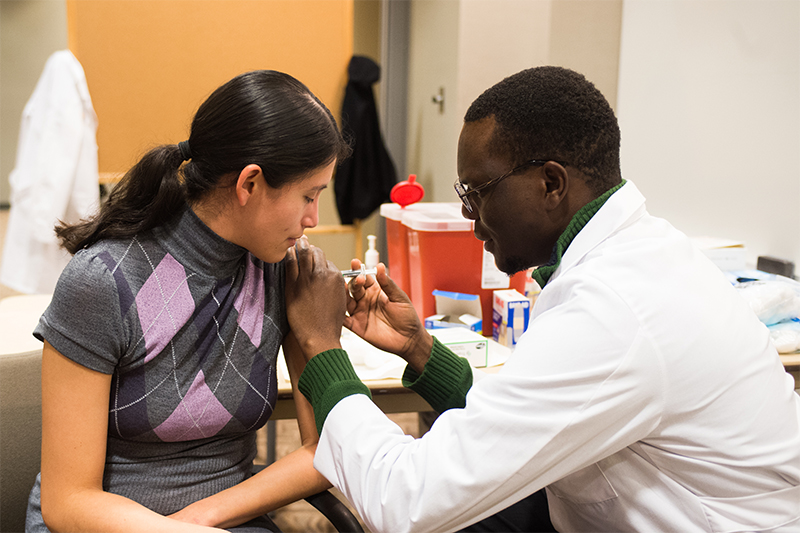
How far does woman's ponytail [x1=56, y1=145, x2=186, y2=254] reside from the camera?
980mm

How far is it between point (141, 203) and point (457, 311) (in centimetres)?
100

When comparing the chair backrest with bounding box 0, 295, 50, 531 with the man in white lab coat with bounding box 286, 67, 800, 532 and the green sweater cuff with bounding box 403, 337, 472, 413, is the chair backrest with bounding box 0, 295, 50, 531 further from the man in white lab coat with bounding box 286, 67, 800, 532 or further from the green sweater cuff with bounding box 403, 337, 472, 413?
the green sweater cuff with bounding box 403, 337, 472, 413

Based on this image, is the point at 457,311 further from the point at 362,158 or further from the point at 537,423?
the point at 362,158

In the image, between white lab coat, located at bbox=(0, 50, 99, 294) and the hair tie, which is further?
white lab coat, located at bbox=(0, 50, 99, 294)

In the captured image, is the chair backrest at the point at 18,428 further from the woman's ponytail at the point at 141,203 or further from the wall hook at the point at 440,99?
the wall hook at the point at 440,99

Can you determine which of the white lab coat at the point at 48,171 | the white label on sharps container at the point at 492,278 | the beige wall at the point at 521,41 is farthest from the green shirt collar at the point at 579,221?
the white lab coat at the point at 48,171

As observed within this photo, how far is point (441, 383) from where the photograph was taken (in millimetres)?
1231

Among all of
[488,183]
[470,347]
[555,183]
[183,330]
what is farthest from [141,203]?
[470,347]

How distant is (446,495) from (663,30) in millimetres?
2348

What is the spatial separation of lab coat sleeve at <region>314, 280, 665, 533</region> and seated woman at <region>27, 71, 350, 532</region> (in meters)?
0.31

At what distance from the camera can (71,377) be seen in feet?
2.91

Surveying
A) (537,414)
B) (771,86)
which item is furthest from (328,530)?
(771,86)

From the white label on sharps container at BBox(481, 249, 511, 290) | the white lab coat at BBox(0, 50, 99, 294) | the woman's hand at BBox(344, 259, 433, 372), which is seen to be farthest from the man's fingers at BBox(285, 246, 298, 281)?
the white lab coat at BBox(0, 50, 99, 294)

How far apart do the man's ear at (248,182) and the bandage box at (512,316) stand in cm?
87
